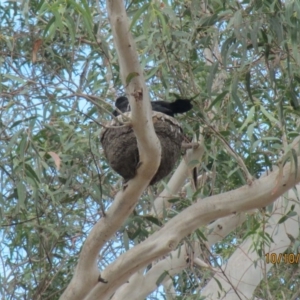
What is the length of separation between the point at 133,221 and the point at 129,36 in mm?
1320

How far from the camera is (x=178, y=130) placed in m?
3.63

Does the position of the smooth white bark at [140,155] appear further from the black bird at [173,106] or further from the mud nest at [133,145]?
the black bird at [173,106]

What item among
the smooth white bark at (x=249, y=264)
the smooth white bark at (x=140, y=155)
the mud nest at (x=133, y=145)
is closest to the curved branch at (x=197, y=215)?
the smooth white bark at (x=140, y=155)

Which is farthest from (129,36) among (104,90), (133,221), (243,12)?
(104,90)

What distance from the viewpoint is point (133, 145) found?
3.40 metres

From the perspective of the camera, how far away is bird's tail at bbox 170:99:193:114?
12.2 feet

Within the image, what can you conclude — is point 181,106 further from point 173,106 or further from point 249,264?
point 249,264
